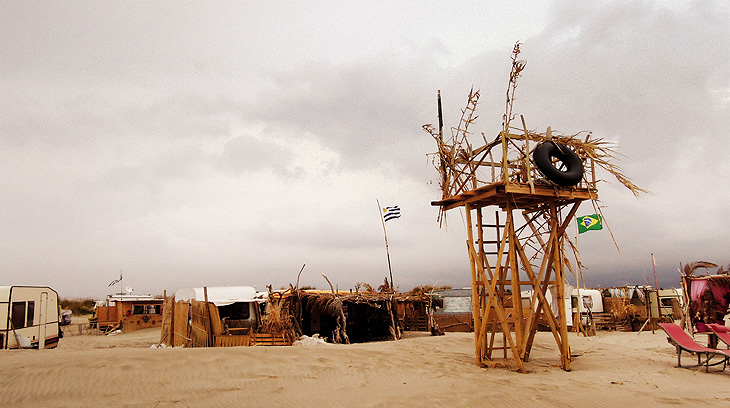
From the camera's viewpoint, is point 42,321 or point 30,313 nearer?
point 30,313

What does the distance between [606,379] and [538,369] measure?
1734 mm

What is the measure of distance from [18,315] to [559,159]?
17.9m

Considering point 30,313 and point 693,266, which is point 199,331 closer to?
point 30,313

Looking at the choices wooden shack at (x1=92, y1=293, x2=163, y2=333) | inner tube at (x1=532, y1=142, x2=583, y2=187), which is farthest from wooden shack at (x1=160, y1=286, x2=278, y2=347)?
wooden shack at (x1=92, y1=293, x2=163, y2=333)

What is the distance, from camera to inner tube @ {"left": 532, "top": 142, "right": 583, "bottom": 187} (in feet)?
37.2

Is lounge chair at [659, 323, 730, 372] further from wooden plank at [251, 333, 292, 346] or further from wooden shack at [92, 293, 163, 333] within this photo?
wooden shack at [92, 293, 163, 333]

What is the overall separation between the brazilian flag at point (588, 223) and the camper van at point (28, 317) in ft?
85.7

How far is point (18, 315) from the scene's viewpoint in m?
16.5

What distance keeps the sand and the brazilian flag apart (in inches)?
596

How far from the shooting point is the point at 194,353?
11.4 m

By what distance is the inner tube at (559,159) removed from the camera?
11.4 m

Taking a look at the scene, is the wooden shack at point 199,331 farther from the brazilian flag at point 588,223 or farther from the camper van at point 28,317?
the brazilian flag at point 588,223

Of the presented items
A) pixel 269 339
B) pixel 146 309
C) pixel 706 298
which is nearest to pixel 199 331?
pixel 269 339

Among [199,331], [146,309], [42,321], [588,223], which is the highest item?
[588,223]
